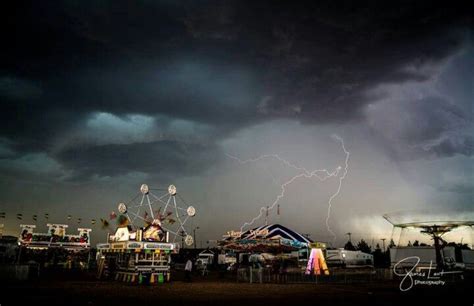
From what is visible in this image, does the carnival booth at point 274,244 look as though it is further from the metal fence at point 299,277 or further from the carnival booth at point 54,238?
the carnival booth at point 54,238

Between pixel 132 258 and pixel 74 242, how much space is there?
19.8 m

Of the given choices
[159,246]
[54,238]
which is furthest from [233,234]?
[54,238]

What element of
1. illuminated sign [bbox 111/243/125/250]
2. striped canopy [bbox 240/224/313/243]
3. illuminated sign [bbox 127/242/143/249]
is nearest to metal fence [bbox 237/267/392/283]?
striped canopy [bbox 240/224/313/243]

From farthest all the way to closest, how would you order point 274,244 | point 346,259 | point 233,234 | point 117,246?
point 346,259, point 233,234, point 274,244, point 117,246

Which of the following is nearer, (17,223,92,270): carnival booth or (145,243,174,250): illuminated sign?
(145,243,174,250): illuminated sign

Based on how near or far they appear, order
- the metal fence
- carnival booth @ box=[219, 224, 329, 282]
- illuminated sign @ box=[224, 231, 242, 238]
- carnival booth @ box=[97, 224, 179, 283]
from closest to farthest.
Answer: the metal fence, carnival booth @ box=[97, 224, 179, 283], carnival booth @ box=[219, 224, 329, 282], illuminated sign @ box=[224, 231, 242, 238]

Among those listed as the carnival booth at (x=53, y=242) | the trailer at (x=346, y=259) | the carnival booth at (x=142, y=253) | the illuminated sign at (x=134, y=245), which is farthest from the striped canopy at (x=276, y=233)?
the trailer at (x=346, y=259)

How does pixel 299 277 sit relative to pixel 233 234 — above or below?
below

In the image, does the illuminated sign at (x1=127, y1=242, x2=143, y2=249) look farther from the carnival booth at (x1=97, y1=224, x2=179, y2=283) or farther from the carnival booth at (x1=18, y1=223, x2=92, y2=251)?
the carnival booth at (x1=18, y1=223, x2=92, y2=251)

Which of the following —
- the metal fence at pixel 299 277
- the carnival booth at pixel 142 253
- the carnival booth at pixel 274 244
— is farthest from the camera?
Result: the carnival booth at pixel 274 244

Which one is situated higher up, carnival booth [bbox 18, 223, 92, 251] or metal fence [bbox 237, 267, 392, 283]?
carnival booth [bbox 18, 223, 92, 251]

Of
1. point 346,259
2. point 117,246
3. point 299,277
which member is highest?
point 117,246

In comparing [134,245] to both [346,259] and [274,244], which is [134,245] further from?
[346,259]

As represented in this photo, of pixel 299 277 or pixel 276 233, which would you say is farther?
pixel 276 233
